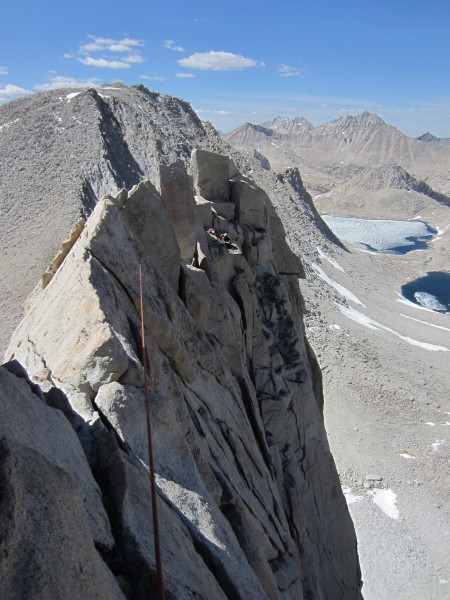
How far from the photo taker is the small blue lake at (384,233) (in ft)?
498

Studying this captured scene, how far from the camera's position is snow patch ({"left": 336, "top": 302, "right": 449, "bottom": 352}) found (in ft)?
206

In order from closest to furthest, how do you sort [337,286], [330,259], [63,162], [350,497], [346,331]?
[350,497] < [63,162] < [346,331] < [337,286] < [330,259]

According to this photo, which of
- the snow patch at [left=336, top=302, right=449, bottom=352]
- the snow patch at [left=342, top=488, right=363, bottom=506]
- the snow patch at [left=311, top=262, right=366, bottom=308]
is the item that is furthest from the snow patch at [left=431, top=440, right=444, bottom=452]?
the snow patch at [left=311, top=262, right=366, bottom=308]

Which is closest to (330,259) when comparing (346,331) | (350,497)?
(346,331)

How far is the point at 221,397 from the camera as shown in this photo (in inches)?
470

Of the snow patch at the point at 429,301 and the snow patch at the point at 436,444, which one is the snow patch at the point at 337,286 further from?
the snow patch at the point at 436,444

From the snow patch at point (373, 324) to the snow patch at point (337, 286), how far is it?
546cm

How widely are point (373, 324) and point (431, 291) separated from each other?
43.3 meters

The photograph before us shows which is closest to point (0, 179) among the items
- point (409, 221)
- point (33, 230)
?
point (33, 230)

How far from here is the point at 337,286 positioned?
76.9 meters

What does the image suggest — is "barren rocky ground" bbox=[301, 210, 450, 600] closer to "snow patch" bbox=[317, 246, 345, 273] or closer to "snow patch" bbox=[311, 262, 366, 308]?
"snow patch" bbox=[311, 262, 366, 308]

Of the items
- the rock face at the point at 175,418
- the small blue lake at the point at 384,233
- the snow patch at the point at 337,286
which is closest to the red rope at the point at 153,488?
the rock face at the point at 175,418

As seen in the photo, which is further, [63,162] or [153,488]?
[63,162]

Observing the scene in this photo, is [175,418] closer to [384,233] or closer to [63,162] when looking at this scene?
[63,162]
